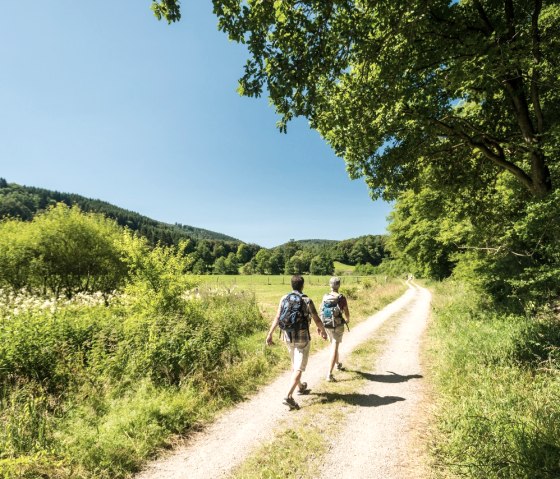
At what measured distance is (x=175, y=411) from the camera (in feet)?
16.0

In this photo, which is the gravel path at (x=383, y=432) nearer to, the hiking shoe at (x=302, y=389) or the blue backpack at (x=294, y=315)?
the hiking shoe at (x=302, y=389)

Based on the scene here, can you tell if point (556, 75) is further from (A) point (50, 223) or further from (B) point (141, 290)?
(A) point (50, 223)

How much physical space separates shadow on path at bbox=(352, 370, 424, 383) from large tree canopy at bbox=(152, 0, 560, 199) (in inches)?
198

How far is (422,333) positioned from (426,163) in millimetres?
7085

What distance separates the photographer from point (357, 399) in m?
5.66

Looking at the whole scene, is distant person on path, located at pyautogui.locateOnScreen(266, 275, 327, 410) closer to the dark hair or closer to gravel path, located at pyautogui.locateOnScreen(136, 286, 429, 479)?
the dark hair

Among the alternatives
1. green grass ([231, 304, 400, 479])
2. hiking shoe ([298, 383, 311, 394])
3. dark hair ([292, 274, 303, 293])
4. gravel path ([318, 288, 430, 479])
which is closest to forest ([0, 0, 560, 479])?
gravel path ([318, 288, 430, 479])

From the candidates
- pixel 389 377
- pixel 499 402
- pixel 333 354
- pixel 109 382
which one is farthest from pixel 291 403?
pixel 109 382

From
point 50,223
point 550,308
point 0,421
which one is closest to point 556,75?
point 550,308

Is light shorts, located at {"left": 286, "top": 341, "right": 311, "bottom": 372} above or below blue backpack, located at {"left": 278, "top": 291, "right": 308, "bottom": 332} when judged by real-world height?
below

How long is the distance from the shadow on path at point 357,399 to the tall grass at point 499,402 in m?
0.94

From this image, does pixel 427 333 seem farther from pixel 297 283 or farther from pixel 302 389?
pixel 297 283

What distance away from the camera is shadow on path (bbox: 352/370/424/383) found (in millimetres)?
6700

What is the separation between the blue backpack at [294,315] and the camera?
5500 mm
